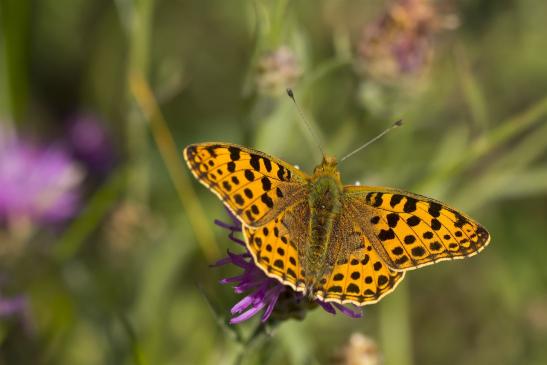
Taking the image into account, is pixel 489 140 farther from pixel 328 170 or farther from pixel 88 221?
pixel 88 221

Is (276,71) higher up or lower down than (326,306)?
higher up

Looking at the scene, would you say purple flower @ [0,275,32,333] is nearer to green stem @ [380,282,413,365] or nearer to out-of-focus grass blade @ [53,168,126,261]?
out-of-focus grass blade @ [53,168,126,261]

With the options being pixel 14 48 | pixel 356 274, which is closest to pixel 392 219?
pixel 356 274

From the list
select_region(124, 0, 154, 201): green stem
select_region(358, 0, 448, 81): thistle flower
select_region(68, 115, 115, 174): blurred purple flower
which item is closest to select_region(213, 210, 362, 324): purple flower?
select_region(124, 0, 154, 201): green stem

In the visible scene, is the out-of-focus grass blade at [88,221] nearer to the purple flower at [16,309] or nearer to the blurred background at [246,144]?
the blurred background at [246,144]

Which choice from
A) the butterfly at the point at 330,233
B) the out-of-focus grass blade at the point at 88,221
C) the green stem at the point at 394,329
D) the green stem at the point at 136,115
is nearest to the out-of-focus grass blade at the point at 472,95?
the butterfly at the point at 330,233

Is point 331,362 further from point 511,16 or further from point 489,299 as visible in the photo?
point 511,16
